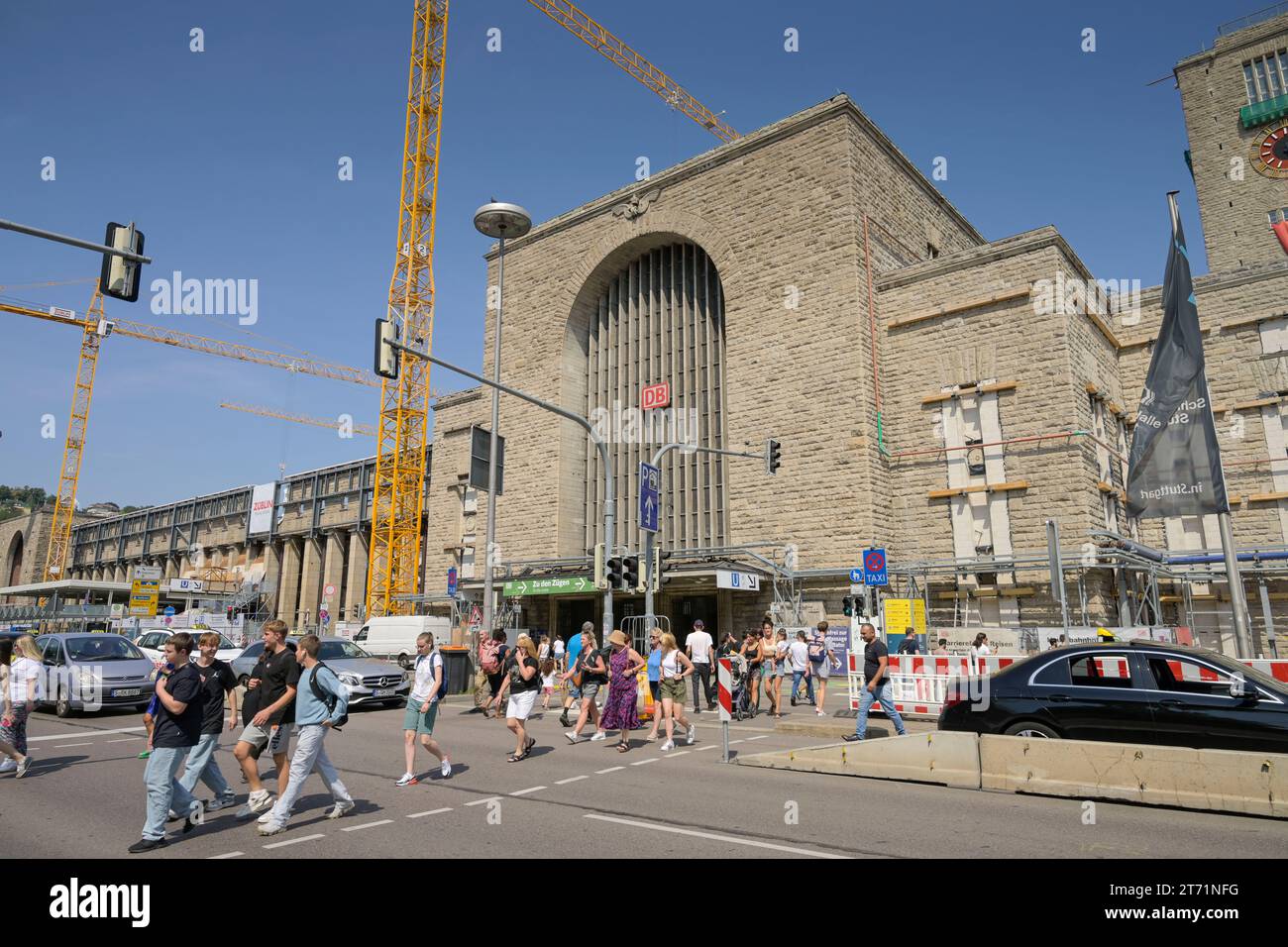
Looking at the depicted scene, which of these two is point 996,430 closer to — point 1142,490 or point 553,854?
point 1142,490

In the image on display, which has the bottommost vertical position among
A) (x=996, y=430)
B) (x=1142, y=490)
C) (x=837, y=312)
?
(x=1142, y=490)

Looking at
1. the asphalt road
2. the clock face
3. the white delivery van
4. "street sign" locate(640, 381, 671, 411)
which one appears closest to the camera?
the asphalt road

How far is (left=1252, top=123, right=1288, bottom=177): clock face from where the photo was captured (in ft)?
114

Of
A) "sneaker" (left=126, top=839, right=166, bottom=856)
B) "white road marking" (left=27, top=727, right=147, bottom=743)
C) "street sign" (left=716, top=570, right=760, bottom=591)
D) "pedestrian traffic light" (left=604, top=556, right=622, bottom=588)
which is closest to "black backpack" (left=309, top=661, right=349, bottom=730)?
"sneaker" (left=126, top=839, right=166, bottom=856)

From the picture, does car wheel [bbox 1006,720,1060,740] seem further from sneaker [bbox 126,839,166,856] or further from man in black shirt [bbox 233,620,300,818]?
sneaker [bbox 126,839,166,856]

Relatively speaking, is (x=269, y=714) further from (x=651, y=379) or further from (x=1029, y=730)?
(x=651, y=379)

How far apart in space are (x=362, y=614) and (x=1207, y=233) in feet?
161

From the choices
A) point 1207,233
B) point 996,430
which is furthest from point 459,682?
point 1207,233

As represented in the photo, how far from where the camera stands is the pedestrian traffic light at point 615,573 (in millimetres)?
15492

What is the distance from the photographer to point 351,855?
5910 mm

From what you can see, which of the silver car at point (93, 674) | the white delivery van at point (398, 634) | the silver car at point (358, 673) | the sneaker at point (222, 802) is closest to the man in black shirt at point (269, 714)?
the sneaker at point (222, 802)

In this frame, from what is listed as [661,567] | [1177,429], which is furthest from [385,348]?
[1177,429]

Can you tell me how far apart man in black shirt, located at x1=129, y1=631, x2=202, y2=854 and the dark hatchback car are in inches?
316

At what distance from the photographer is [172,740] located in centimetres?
651
